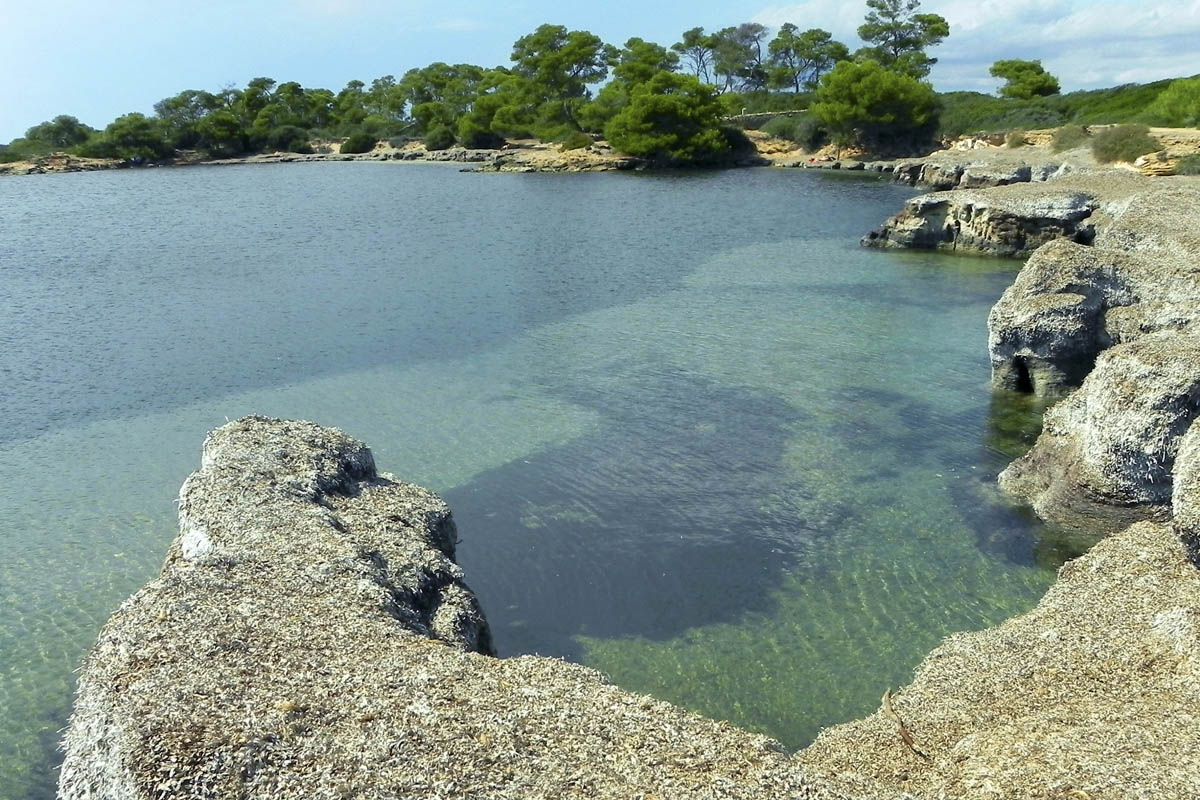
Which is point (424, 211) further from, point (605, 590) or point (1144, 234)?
point (605, 590)

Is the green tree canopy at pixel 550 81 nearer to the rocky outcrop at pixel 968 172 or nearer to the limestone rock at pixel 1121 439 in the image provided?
the rocky outcrop at pixel 968 172

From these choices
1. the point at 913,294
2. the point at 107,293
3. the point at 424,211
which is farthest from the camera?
the point at 424,211

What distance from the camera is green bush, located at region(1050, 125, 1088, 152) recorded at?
63.9 meters

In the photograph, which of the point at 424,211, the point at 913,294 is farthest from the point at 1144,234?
the point at 424,211

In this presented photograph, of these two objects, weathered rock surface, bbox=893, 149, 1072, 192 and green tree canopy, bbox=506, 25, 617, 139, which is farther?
green tree canopy, bbox=506, 25, 617, 139

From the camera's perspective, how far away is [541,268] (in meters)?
43.4

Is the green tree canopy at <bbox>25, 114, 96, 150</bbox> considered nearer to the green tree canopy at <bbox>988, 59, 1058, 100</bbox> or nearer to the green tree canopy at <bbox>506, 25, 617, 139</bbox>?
the green tree canopy at <bbox>506, 25, 617, 139</bbox>

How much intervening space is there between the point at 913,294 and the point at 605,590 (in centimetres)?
2494

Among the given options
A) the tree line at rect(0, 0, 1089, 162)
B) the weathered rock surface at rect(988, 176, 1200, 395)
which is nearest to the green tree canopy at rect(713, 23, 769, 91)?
the tree line at rect(0, 0, 1089, 162)

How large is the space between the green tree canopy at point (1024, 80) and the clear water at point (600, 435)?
245 feet

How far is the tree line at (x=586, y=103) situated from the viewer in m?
95.2

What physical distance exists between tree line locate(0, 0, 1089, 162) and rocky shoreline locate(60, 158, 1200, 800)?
82.7 m

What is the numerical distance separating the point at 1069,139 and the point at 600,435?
2221 inches

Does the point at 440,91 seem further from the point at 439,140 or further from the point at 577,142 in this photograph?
the point at 577,142
